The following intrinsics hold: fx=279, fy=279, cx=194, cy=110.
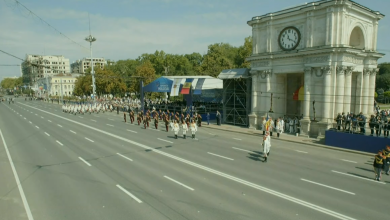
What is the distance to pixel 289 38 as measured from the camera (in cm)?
2634

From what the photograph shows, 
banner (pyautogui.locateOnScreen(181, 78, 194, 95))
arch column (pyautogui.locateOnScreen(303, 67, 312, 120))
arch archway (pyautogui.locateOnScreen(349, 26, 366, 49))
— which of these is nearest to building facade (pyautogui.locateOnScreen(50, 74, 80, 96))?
banner (pyautogui.locateOnScreen(181, 78, 194, 95))

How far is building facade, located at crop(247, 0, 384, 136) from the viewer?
23266 millimetres

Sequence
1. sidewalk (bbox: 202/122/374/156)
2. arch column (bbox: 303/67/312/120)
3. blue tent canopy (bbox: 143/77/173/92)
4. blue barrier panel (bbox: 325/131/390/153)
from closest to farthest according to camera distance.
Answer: blue barrier panel (bbox: 325/131/390/153) → sidewalk (bbox: 202/122/374/156) → arch column (bbox: 303/67/312/120) → blue tent canopy (bbox: 143/77/173/92)

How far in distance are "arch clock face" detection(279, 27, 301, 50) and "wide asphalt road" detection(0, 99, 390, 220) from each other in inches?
411

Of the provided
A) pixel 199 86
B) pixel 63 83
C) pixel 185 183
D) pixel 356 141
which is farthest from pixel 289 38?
pixel 63 83

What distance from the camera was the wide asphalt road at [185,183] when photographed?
30.6 feet

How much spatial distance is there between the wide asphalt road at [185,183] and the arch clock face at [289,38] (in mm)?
10440

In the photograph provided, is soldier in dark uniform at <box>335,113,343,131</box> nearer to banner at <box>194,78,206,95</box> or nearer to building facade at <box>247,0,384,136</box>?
building facade at <box>247,0,384,136</box>

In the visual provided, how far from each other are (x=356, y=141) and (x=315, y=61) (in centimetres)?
787

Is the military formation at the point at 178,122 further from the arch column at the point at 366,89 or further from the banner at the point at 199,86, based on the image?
the arch column at the point at 366,89

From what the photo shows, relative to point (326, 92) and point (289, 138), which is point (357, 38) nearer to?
point (326, 92)

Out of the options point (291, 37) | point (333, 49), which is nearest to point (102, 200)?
point (333, 49)

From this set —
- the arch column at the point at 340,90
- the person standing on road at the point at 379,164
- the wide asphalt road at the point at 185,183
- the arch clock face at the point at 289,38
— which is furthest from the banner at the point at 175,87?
the person standing on road at the point at 379,164

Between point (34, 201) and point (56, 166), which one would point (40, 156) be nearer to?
point (56, 166)
